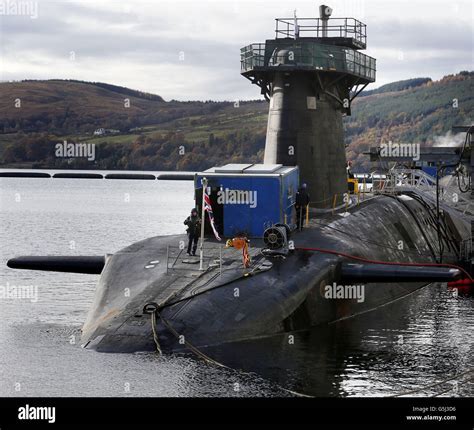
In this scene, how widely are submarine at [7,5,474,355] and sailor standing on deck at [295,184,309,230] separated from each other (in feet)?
0.81

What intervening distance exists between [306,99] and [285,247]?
37.8ft

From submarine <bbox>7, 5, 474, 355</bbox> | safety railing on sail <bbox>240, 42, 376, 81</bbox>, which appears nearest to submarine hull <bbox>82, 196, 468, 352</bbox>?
A: submarine <bbox>7, 5, 474, 355</bbox>

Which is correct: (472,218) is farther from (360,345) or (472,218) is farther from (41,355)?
(41,355)

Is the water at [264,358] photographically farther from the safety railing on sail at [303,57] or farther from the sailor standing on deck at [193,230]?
the safety railing on sail at [303,57]

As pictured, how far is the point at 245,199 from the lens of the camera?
33.4 m

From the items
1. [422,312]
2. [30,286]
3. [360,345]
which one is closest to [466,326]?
[422,312]

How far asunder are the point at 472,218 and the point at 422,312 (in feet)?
36.6

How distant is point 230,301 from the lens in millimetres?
27031

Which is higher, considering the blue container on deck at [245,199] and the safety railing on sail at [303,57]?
the safety railing on sail at [303,57]

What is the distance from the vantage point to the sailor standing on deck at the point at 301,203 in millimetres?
34906

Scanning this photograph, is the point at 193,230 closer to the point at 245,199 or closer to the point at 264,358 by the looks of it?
the point at 245,199

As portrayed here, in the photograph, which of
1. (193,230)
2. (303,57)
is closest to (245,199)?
(193,230)

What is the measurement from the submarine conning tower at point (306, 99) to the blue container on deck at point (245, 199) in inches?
281

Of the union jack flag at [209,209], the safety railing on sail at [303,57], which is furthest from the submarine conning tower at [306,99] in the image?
the union jack flag at [209,209]
